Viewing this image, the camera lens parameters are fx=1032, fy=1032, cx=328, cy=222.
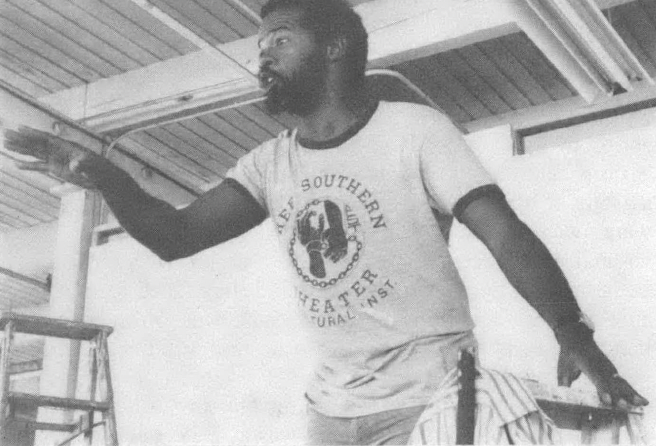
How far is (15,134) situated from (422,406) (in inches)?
25.0

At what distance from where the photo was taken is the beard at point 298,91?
4.45 ft

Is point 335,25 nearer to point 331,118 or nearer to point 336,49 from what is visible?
point 336,49

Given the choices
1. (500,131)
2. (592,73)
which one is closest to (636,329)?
(500,131)

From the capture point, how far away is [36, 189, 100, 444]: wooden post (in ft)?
14.8

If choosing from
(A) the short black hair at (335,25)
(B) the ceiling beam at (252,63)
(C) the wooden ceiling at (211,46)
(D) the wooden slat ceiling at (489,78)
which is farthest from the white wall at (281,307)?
(A) the short black hair at (335,25)

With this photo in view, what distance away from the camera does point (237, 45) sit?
4180mm

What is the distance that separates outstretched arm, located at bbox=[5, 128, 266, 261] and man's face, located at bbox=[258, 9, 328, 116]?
132mm

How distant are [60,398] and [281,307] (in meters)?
0.97

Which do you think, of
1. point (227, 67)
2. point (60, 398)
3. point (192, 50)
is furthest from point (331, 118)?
point (192, 50)

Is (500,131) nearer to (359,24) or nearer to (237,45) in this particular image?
(237,45)

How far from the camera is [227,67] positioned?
168 inches

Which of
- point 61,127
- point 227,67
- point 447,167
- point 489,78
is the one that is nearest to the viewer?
point 447,167

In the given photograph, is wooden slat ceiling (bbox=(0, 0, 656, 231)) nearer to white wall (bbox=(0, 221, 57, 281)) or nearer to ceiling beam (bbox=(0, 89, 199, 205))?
ceiling beam (bbox=(0, 89, 199, 205))

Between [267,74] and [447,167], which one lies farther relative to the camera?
[267,74]
